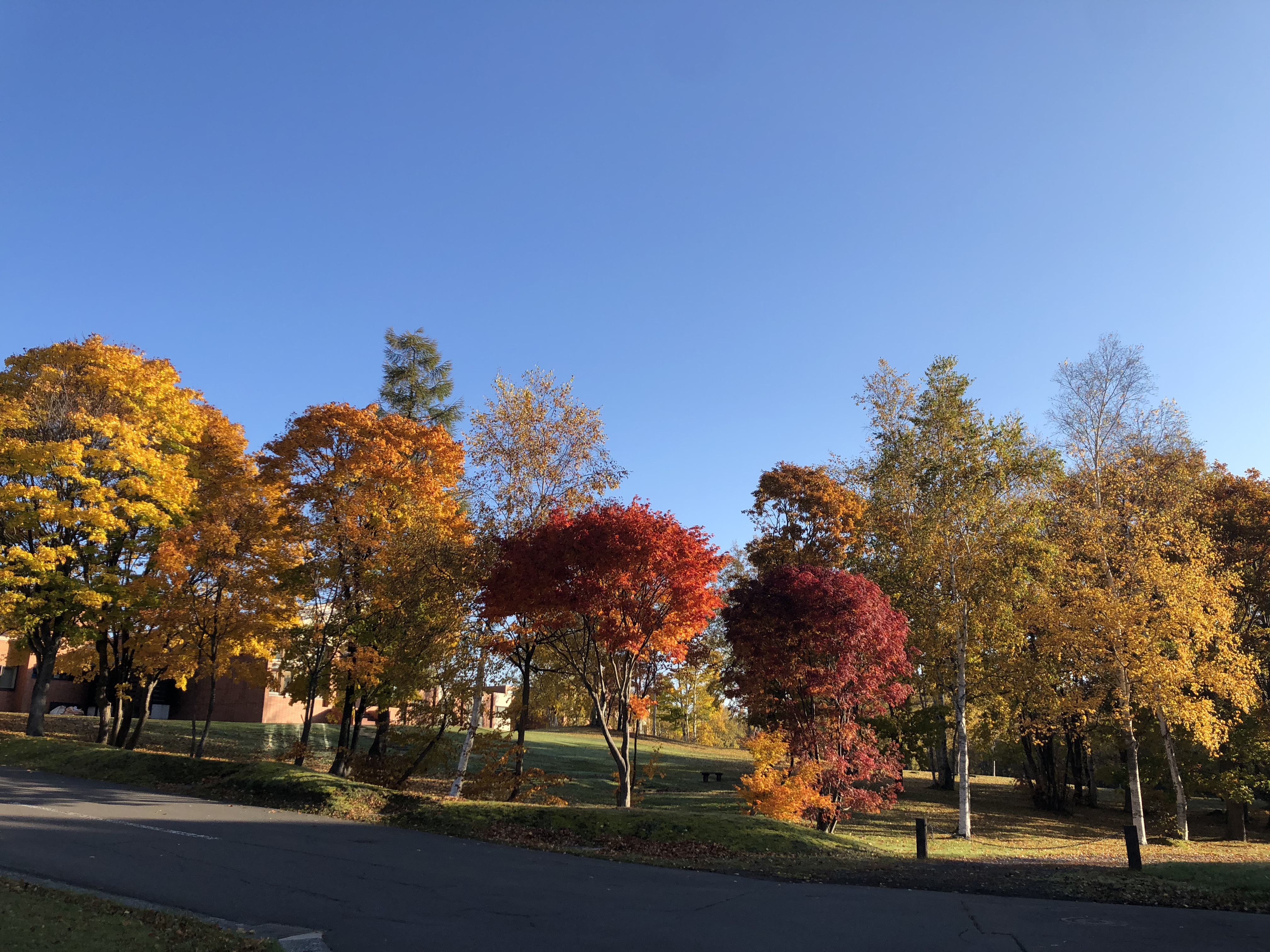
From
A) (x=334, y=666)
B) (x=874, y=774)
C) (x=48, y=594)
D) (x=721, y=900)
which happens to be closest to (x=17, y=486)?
(x=48, y=594)

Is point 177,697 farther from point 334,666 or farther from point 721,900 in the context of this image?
point 721,900

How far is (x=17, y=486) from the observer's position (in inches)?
1009

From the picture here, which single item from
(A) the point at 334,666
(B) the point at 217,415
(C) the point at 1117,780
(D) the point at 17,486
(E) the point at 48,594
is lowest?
(C) the point at 1117,780

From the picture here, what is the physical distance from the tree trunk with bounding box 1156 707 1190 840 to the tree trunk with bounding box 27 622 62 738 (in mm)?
38055

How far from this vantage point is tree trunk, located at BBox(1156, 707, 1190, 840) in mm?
25172

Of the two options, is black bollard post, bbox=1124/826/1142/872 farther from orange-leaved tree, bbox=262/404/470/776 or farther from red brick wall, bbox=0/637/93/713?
red brick wall, bbox=0/637/93/713

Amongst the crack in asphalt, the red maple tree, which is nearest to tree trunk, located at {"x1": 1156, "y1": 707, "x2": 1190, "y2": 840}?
the red maple tree

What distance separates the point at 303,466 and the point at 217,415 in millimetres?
9747

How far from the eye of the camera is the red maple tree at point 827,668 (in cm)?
1995

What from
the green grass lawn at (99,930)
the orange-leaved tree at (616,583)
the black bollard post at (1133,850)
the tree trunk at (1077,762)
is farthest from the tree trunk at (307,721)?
the tree trunk at (1077,762)

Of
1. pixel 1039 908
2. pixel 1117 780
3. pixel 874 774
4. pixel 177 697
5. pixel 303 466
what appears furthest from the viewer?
pixel 177 697

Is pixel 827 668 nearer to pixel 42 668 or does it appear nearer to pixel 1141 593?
pixel 1141 593

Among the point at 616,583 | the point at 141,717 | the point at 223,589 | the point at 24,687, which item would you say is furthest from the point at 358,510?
the point at 24,687

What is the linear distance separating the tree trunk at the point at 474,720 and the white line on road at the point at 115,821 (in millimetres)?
9271
